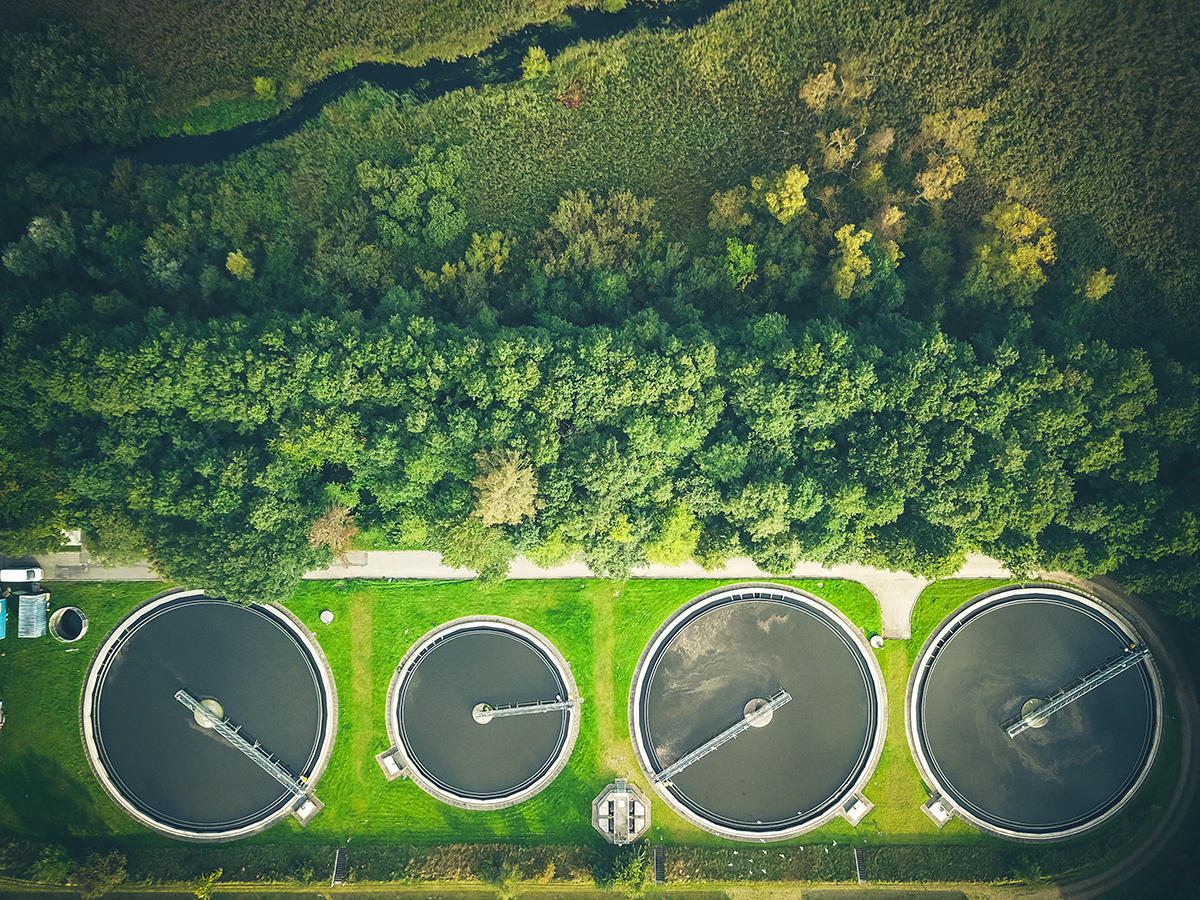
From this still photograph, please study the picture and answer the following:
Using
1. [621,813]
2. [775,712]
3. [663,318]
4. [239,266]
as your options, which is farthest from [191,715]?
[663,318]

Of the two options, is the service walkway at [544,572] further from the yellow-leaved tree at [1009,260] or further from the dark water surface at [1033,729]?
the yellow-leaved tree at [1009,260]

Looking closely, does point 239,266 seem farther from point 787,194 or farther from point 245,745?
point 787,194

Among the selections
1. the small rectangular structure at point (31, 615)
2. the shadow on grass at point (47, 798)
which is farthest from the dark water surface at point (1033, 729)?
the small rectangular structure at point (31, 615)

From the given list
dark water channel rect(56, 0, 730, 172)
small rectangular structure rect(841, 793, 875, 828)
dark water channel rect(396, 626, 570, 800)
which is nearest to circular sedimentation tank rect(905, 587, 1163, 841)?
small rectangular structure rect(841, 793, 875, 828)

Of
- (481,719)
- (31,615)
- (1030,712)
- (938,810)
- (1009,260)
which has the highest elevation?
(1009,260)

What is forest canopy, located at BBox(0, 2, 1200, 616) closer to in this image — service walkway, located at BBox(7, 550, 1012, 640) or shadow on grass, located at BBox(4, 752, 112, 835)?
service walkway, located at BBox(7, 550, 1012, 640)

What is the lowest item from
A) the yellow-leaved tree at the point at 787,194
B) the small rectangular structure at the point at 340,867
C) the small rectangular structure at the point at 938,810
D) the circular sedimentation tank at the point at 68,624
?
the small rectangular structure at the point at 340,867

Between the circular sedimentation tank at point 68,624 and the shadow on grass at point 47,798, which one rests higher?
the circular sedimentation tank at point 68,624
